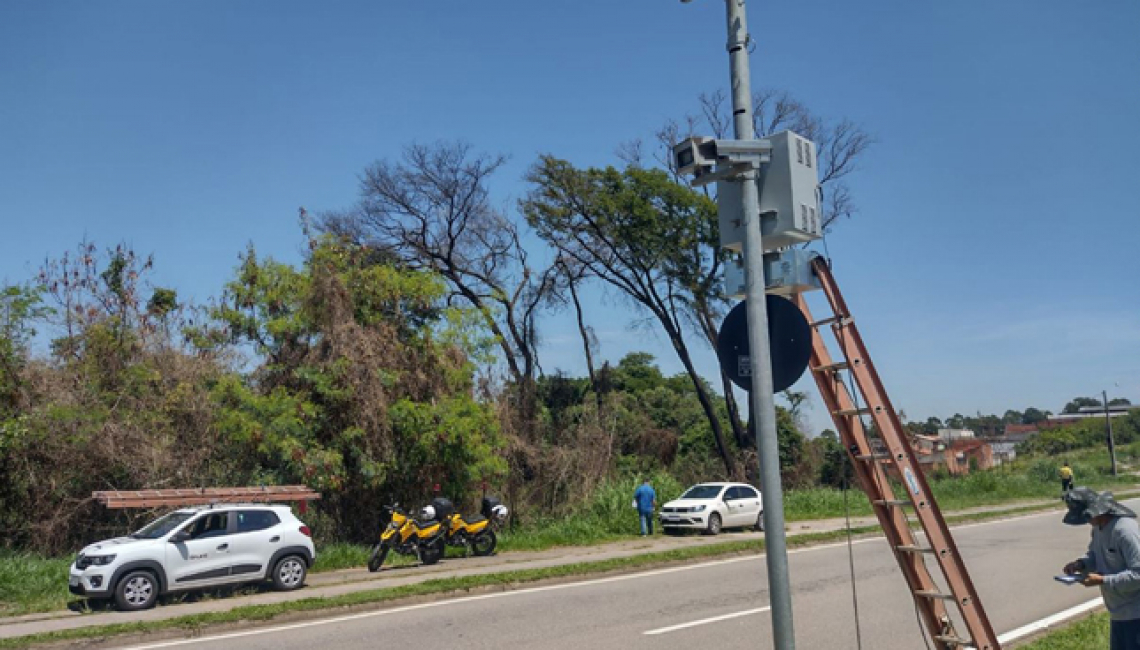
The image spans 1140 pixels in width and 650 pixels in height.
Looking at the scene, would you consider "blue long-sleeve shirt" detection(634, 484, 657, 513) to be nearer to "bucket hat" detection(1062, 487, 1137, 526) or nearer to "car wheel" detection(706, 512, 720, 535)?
"car wheel" detection(706, 512, 720, 535)

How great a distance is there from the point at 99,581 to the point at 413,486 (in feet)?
30.4

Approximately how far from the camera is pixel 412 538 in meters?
18.2

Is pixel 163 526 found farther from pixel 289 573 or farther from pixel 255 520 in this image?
pixel 289 573

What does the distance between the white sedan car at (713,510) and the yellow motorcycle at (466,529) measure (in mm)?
6513

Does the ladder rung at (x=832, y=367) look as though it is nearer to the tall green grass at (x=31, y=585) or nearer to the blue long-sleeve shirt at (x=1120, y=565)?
the blue long-sleeve shirt at (x=1120, y=565)

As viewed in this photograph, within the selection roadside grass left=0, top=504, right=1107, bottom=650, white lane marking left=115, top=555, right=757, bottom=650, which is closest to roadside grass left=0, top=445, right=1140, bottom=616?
roadside grass left=0, top=504, right=1107, bottom=650

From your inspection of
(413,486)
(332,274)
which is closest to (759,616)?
(413,486)

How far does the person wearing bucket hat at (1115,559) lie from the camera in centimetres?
554

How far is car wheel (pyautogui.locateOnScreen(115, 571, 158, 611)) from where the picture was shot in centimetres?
1308

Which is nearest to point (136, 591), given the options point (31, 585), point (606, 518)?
point (31, 585)

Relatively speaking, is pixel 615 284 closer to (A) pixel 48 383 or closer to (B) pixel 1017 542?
(B) pixel 1017 542

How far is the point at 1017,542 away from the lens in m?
20.6

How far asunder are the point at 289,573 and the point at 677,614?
7.31 meters

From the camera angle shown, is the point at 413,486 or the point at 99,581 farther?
the point at 413,486
